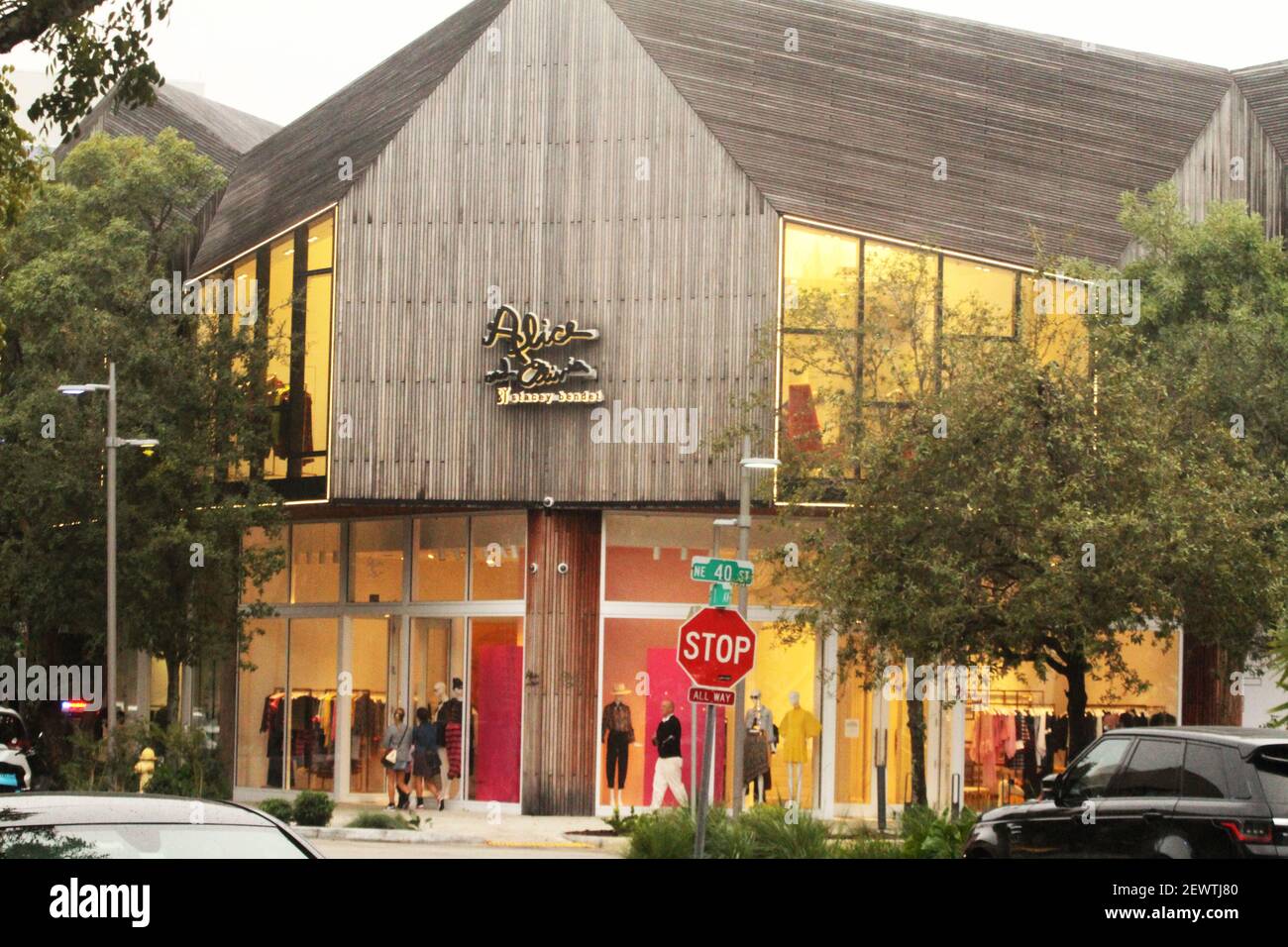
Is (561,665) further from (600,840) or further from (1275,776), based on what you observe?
(1275,776)

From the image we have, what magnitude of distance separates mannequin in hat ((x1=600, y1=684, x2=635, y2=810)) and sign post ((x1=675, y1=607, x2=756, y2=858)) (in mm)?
13707

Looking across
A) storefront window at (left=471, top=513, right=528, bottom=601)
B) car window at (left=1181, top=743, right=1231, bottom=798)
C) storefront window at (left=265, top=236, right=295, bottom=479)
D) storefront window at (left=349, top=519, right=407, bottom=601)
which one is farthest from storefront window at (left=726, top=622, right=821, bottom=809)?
car window at (left=1181, top=743, right=1231, bottom=798)

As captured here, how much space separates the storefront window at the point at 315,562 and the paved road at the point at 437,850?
35.2 feet

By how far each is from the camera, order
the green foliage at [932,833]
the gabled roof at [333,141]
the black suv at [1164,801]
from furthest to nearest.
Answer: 1. the gabled roof at [333,141]
2. the green foliage at [932,833]
3. the black suv at [1164,801]

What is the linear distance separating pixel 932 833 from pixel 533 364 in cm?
1487

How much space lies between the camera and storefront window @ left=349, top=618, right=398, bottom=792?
35.4 metres

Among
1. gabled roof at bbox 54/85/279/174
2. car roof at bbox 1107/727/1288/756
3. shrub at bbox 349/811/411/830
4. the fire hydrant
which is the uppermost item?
gabled roof at bbox 54/85/279/174

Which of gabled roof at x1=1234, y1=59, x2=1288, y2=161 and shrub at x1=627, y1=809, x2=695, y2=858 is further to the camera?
gabled roof at x1=1234, y1=59, x2=1288, y2=161

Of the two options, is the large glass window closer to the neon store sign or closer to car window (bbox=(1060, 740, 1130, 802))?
the neon store sign

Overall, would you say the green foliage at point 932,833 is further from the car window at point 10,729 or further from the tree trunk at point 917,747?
the car window at point 10,729

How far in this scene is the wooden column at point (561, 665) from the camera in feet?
104

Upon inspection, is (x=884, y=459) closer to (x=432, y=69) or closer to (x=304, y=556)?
(x=432, y=69)

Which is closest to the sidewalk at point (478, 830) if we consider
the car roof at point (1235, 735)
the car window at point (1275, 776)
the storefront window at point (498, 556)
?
the storefront window at point (498, 556)

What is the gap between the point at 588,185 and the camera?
32250mm
